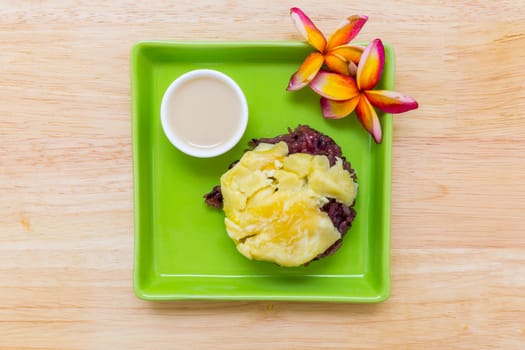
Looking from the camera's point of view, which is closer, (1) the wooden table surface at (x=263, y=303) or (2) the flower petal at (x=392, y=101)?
(2) the flower petal at (x=392, y=101)

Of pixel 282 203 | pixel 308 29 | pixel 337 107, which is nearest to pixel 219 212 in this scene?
pixel 282 203

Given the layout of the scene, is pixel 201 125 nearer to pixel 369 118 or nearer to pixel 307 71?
pixel 307 71

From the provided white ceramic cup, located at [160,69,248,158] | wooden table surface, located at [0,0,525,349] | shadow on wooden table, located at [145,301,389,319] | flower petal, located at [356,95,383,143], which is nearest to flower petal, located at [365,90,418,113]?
flower petal, located at [356,95,383,143]

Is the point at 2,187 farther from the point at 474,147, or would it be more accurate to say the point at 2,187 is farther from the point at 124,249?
the point at 474,147

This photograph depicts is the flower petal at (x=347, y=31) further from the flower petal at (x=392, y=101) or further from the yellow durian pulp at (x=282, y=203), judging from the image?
the yellow durian pulp at (x=282, y=203)

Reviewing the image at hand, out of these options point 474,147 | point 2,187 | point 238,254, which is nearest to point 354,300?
point 238,254

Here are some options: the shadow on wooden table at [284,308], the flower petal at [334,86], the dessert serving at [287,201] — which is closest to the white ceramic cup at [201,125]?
the dessert serving at [287,201]

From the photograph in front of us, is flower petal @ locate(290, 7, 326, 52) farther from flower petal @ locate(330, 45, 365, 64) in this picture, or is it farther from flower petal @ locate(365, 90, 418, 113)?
flower petal @ locate(365, 90, 418, 113)
